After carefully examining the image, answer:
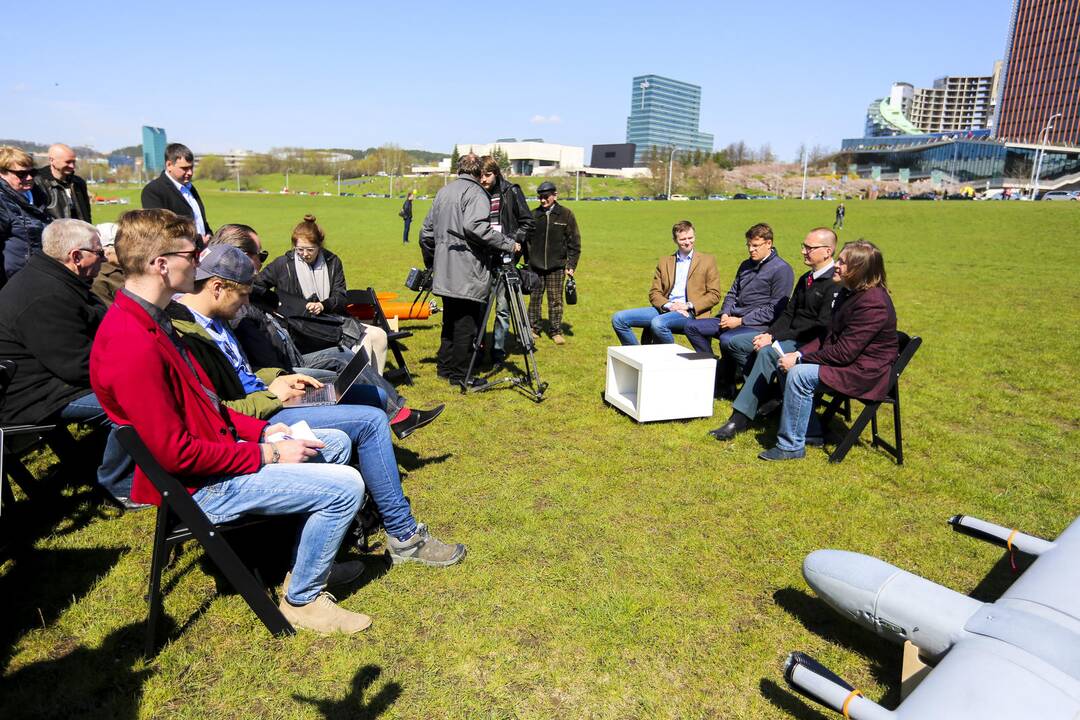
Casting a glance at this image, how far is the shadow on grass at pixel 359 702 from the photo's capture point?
2607 mm

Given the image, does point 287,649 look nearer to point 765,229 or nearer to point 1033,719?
point 1033,719

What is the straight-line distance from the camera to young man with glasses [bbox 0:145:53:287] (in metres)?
5.60

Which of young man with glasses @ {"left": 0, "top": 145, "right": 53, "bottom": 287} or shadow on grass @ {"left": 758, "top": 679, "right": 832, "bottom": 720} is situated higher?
young man with glasses @ {"left": 0, "top": 145, "right": 53, "bottom": 287}

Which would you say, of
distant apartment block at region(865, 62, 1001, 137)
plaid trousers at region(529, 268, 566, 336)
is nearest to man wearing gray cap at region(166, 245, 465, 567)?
plaid trousers at region(529, 268, 566, 336)

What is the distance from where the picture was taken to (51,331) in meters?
3.84

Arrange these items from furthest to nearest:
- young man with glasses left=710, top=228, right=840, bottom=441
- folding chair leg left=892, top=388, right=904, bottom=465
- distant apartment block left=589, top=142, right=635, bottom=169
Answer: distant apartment block left=589, top=142, right=635, bottom=169 < young man with glasses left=710, top=228, right=840, bottom=441 < folding chair leg left=892, top=388, right=904, bottom=465

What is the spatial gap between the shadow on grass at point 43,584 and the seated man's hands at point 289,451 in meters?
1.38

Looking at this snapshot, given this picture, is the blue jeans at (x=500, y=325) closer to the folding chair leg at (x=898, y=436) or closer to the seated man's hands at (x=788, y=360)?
the seated man's hands at (x=788, y=360)

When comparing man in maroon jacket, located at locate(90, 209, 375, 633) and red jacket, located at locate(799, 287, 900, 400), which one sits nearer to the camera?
man in maroon jacket, located at locate(90, 209, 375, 633)

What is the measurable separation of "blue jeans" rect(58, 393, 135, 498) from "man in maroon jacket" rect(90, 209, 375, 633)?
0.64 m

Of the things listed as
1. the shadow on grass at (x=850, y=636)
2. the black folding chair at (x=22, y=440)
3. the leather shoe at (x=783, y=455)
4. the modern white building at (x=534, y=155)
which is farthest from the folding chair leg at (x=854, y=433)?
the modern white building at (x=534, y=155)

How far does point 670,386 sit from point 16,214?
5.85 metres

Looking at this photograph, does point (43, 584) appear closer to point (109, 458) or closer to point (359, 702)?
point (109, 458)

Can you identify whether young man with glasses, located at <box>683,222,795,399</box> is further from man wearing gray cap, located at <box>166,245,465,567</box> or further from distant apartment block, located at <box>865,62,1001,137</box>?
distant apartment block, located at <box>865,62,1001,137</box>
